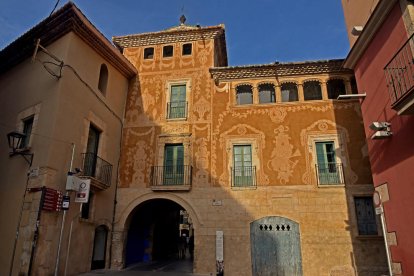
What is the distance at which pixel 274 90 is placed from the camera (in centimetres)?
1401

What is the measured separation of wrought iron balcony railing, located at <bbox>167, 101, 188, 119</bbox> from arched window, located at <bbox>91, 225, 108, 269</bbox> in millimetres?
5545

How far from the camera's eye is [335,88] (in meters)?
13.9

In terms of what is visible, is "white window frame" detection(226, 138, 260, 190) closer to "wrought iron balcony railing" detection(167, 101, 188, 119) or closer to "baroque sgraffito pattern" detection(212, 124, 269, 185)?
"baroque sgraffito pattern" detection(212, 124, 269, 185)

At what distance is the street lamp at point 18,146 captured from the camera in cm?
1044

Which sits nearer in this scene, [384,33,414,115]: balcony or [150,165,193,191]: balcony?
[384,33,414,115]: balcony

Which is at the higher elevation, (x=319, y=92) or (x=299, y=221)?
(x=319, y=92)

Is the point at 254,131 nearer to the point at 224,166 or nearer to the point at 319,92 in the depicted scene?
the point at 224,166

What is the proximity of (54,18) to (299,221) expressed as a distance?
38.6ft

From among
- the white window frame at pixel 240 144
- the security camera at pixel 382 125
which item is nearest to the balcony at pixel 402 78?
the security camera at pixel 382 125

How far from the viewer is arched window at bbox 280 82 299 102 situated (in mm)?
13793

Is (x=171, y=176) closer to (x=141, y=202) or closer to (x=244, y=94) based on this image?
(x=141, y=202)

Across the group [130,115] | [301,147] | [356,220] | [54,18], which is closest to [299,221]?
[356,220]

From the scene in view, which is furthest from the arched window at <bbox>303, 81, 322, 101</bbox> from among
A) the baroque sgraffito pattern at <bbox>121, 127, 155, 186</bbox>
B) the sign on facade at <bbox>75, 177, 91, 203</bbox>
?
the sign on facade at <bbox>75, 177, 91, 203</bbox>

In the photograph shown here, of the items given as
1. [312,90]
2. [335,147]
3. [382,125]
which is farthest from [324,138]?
[382,125]
